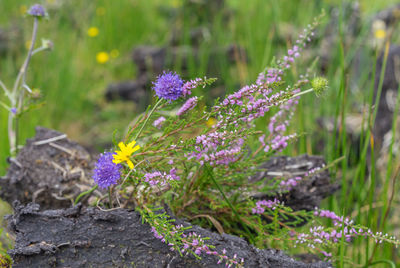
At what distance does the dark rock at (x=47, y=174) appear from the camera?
1581 millimetres

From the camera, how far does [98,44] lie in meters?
4.77

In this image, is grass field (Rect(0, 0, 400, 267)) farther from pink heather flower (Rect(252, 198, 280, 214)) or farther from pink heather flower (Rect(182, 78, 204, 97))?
pink heather flower (Rect(182, 78, 204, 97))

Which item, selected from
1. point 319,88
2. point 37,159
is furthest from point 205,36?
point 319,88

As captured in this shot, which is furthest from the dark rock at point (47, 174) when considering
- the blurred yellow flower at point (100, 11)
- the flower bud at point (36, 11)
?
the blurred yellow flower at point (100, 11)

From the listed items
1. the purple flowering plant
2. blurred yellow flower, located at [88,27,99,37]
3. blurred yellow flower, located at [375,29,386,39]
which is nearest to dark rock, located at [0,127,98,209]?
the purple flowering plant

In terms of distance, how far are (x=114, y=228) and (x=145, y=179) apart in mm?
227

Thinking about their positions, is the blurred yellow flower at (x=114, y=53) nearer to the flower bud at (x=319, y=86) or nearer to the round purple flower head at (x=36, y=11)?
the round purple flower head at (x=36, y=11)

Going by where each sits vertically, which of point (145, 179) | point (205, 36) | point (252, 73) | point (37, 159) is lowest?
point (145, 179)

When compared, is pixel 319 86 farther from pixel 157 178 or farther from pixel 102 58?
pixel 102 58

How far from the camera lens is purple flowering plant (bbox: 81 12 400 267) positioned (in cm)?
108

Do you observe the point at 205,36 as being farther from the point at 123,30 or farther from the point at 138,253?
the point at 138,253

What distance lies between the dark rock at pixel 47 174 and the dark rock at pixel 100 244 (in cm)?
36

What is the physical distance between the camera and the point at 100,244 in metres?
1.16

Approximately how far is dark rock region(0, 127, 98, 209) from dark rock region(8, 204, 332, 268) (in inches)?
14.3
